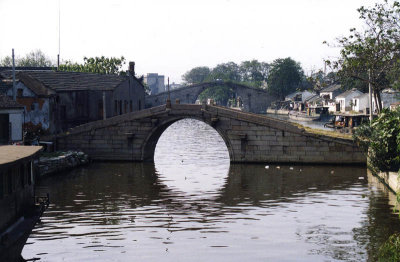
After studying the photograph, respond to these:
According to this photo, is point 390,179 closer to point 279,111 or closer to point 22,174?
point 22,174

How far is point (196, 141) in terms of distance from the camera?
61.0 metres

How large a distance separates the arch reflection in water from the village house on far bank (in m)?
5.81

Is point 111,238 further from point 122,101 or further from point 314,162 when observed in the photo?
point 122,101

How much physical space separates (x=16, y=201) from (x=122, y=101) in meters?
38.3

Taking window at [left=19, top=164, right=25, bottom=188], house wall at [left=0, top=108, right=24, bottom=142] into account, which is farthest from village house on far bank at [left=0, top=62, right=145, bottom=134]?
window at [left=19, top=164, right=25, bottom=188]

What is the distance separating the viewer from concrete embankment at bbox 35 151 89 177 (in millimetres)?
35938

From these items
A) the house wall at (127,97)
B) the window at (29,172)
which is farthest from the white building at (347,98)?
the window at (29,172)

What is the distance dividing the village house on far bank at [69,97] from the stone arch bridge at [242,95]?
53274 millimetres

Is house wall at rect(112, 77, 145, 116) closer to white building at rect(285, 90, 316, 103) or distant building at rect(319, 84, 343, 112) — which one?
distant building at rect(319, 84, 343, 112)

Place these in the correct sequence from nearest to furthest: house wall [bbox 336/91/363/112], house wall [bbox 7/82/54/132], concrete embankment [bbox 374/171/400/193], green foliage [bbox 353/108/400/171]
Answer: concrete embankment [bbox 374/171/400/193] < green foliage [bbox 353/108/400/171] < house wall [bbox 7/82/54/132] < house wall [bbox 336/91/363/112]

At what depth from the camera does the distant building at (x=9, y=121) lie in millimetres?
32438

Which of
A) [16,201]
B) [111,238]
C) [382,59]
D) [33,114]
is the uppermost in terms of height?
[382,59]

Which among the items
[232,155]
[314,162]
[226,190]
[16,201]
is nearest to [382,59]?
[314,162]

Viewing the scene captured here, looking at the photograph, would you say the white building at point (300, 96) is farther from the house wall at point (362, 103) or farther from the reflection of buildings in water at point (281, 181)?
the reflection of buildings in water at point (281, 181)
